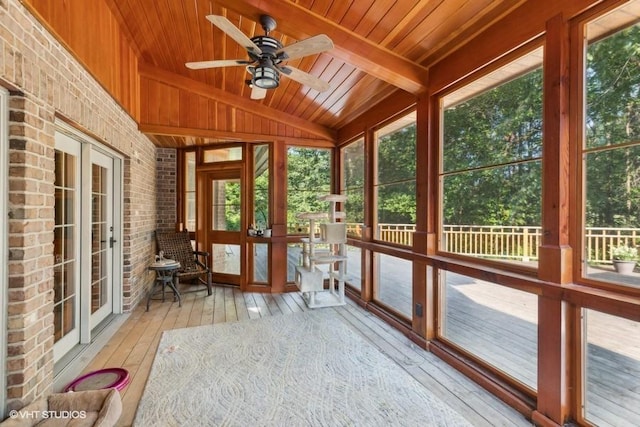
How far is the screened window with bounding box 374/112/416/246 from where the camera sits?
3365mm

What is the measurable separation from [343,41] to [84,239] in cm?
292

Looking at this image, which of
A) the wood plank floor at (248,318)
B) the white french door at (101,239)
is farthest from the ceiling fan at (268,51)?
the wood plank floor at (248,318)

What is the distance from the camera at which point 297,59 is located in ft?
10.2

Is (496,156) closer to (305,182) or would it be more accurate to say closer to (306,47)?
(306,47)

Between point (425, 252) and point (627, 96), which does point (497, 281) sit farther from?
point (627, 96)

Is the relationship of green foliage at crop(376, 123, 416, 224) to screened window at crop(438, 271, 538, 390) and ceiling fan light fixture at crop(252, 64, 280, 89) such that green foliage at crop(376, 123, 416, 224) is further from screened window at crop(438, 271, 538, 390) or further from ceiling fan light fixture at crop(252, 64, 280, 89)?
ceiling fan light fixture at crop(252, 64, 280, 89)

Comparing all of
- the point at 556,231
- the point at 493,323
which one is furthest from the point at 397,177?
the point at 556,231

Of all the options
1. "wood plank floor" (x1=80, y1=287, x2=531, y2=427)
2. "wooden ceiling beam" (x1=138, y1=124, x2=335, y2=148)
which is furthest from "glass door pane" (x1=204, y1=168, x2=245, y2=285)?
"wooden ceiling beam" (x1=138, y1=124, x2=335, y2=148)

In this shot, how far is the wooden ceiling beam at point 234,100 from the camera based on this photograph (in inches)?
159

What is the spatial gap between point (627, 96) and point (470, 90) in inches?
44.4

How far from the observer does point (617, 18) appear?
1.68 meters

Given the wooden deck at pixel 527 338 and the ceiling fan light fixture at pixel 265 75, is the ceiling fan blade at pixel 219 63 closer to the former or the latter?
the ceiling fan light fixture at pixel 265 75

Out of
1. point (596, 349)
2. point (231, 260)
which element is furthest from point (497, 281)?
point (231, 260)

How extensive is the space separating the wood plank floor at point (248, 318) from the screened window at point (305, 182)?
50.1 inches
